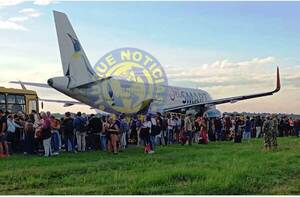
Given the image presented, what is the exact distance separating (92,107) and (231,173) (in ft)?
65.8

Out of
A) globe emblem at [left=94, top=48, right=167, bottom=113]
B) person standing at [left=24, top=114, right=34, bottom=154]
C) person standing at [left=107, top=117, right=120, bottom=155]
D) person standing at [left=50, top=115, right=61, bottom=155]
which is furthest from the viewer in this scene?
globe emblem at [left=94, top=48, right=167, bottom=113]

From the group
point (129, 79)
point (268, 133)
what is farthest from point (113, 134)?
point (129, 79)

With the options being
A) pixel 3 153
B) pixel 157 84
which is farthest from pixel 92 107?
pixel 3 153

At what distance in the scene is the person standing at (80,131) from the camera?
1911 cm

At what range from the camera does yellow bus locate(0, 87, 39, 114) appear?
2245 centimetres

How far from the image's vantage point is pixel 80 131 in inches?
754

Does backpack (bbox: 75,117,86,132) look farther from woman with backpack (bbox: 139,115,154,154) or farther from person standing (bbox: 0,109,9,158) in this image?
person standing (bbox: 0,109,9,158)

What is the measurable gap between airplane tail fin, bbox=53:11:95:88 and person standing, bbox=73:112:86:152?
859 centimetres

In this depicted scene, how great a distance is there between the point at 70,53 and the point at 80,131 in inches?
401

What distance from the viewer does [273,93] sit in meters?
37.9

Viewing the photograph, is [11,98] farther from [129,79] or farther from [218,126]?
[129,79]

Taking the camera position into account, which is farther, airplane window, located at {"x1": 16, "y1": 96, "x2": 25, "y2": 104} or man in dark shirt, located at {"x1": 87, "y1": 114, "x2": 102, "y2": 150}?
airplane window, located at {"x1": 16, "y1": 96, "x2": 25, "y2": 104}

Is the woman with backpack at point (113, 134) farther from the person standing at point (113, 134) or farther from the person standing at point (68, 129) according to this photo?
the person standing at point (68, 129)

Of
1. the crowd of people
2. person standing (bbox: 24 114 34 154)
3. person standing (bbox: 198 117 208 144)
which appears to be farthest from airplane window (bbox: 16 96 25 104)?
person standing (bbox: 198 117 208 144)
